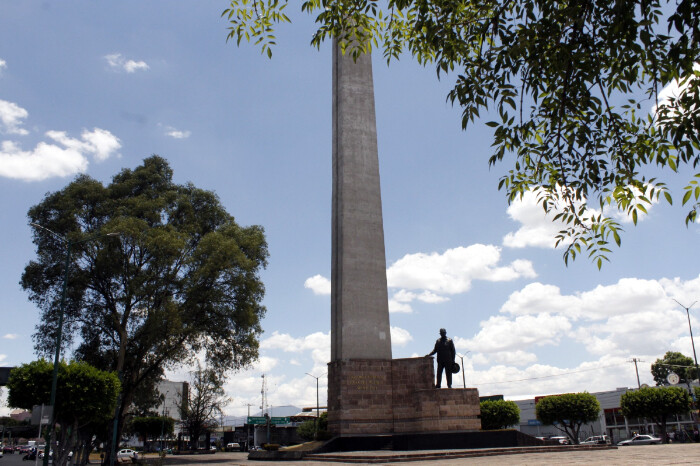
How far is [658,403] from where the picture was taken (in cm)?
4344

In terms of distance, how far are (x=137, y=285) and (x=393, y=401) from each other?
→ 14.1m

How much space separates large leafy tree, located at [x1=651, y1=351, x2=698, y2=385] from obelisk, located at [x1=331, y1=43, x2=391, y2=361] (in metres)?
68.0

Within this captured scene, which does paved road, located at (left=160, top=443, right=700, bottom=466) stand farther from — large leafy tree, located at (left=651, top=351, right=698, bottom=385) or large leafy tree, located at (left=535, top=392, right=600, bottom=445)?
large leafy tree, located at (left=651, top=351, right=698, bottom=385)

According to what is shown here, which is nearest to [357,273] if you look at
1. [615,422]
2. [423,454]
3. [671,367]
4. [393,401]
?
[393,401]

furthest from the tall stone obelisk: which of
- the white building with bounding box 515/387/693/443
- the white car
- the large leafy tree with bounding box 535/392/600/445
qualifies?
the white building with bounding box 515/387/693/443

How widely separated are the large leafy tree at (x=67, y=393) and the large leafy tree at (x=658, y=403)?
4065cm

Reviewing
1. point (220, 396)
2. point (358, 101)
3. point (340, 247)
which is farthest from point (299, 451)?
point (220, 396)

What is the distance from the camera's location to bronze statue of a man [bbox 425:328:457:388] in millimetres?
24234

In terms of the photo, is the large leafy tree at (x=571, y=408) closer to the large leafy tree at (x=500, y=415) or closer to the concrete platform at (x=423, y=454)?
the large leafy tree at (x=500, y=415)

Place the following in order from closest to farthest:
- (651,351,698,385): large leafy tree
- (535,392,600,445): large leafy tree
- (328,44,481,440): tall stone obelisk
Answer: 1. (328,44,481,440): tall stone obelisk
2. (535,392,600,445): large leafy tree
3. (651,351,698,385): large leafy tree

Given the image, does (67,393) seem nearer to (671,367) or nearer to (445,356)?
(445,356)

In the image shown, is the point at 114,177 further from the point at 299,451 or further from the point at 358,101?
the point at 299,451

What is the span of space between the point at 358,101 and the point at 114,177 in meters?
16.0

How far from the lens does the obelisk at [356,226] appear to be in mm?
25047
